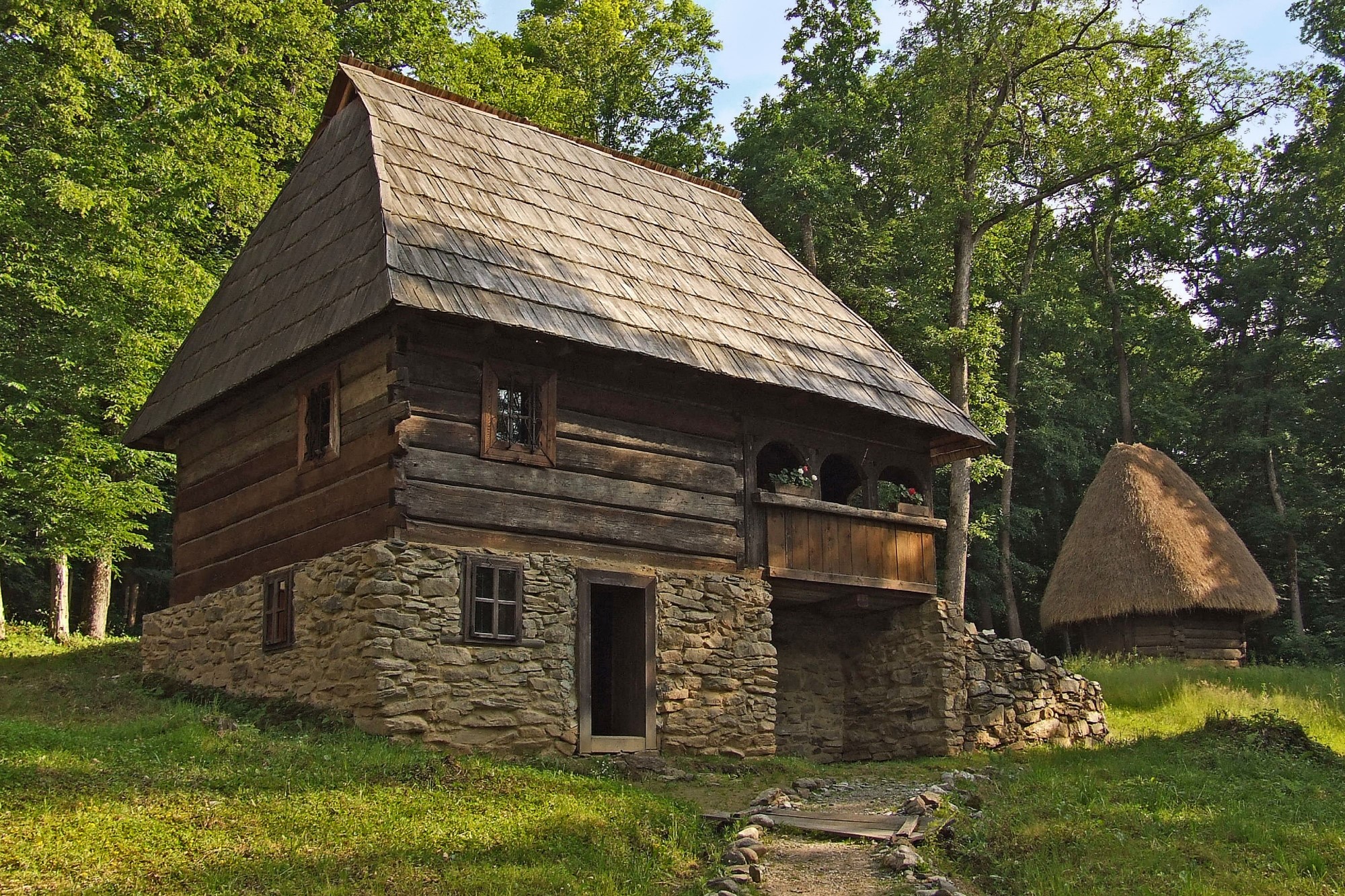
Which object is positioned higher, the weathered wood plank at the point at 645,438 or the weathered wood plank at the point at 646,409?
the weathered wood plank at the point at 646,409

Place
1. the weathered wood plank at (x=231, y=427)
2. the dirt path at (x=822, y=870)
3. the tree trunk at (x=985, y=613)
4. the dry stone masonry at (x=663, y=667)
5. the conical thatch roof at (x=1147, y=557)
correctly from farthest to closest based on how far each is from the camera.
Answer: the tree trunk at (x=985, y=613), the conical thatch roof at (x=1147, y=557), the weathered wood plank at (x=231, y=427), the dry stone masonry at (x=663, y=667), the dirt path at (x=822, y=870)

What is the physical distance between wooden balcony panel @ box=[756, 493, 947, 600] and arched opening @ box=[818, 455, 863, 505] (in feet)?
6.75

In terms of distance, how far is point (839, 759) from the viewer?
17.5 m

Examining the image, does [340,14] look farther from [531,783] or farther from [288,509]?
[531,783]

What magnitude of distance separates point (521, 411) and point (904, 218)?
19.6 metres

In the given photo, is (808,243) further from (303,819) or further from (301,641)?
(303,819)

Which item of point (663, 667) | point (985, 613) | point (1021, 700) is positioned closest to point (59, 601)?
point (663, 667)

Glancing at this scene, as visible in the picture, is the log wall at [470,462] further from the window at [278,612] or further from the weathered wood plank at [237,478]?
the window at [278,612]

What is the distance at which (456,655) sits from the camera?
1254cm

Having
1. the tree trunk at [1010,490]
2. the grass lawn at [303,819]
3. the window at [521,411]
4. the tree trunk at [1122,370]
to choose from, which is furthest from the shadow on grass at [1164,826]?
the tree trunk at [1122,370]

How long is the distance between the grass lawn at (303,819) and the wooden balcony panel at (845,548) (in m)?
4.89

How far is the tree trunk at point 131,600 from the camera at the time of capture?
2986 centimetres

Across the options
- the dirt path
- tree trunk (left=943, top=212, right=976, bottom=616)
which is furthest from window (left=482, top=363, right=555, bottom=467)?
tree trunk (left=943, top=212, right=976, bottom=616)

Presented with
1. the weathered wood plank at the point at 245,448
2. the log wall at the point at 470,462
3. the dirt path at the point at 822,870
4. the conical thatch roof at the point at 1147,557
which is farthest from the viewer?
the conical thatch roof at the point at 1147,557
